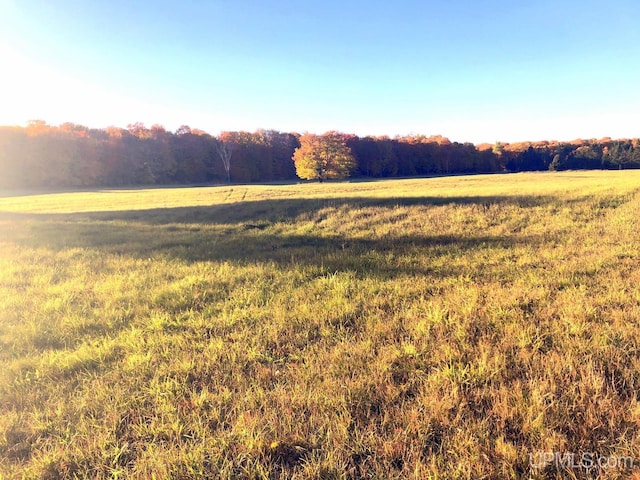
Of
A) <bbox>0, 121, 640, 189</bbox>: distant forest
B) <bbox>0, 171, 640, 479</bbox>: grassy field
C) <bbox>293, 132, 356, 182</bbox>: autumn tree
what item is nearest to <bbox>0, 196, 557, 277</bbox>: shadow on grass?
<bbox>0, 171, 640, 479</bbox>: grassy field

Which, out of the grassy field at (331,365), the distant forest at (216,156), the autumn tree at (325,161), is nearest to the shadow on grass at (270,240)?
the grassy field at (331,365)

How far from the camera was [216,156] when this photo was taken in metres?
96.9

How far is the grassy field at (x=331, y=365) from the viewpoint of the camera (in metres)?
2.53

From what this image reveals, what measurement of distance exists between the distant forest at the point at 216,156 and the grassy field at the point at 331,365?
278ft

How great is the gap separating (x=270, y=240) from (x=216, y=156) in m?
93.6

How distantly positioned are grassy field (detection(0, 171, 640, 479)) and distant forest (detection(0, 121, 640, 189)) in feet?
278

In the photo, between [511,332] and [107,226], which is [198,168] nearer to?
[107,226]

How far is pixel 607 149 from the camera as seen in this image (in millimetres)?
98062

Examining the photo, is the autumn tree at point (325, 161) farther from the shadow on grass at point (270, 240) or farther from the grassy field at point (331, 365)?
the grassy field at point (331, 365)

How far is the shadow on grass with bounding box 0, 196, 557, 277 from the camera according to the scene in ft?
26.2

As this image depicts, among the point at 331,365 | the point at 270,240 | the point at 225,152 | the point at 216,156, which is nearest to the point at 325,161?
the point at 225,152

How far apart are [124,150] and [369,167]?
216 ft

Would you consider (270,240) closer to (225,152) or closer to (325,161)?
(325,161)

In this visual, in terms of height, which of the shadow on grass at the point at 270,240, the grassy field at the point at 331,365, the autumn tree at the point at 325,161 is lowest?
the grassy field at the point at 331,365
